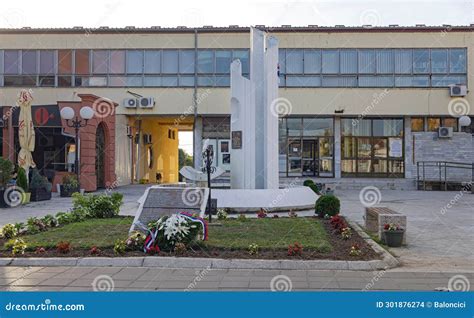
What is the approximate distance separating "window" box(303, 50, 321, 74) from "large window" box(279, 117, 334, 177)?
115 inches

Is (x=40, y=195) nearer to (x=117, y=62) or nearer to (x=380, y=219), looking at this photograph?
(x=117, y=62)

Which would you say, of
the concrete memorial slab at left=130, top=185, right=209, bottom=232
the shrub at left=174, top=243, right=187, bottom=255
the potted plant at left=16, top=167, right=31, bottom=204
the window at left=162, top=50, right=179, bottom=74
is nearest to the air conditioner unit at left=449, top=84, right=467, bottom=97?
the window at left=162, top=50, right=179, bottom=74

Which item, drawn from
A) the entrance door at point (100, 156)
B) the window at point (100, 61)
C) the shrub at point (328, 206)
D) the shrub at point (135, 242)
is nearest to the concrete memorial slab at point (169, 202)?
the shrub at point (135, 242)

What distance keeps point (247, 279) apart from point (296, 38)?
25258mm

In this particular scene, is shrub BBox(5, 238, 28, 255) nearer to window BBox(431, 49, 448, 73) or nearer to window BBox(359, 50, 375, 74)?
window BBox(359, 50, 375, 74)

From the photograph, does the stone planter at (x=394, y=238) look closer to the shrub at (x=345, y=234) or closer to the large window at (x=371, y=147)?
the shrub at (x=345, y=234)

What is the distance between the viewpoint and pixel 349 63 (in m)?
30.2

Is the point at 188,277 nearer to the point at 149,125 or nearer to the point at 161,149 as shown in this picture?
the point at 149,125

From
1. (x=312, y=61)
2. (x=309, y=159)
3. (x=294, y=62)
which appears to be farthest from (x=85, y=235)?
(x=312, y=61)

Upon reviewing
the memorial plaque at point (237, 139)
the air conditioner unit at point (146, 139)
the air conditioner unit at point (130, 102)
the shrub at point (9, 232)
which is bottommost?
the shrub at point (9, 232)

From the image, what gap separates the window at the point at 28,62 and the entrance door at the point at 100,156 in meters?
7.13

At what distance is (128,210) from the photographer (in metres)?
16.2

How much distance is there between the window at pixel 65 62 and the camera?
30547 millimetres

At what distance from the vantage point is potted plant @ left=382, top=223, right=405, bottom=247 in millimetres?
9828
